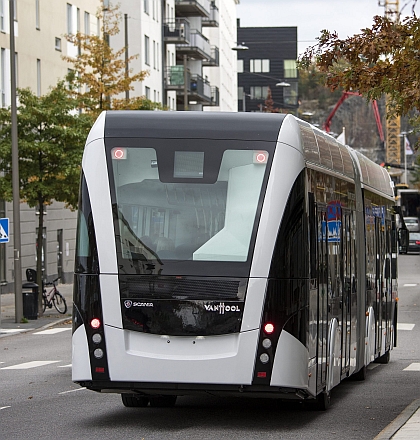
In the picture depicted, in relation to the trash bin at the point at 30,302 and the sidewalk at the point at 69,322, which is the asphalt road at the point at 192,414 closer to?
the sidewalk at the point at 69,322

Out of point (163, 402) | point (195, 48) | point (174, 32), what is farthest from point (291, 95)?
point (163, 402)

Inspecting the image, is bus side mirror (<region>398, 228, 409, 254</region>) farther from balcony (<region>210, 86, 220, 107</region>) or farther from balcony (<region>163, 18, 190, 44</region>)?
balcony (<region>210, 86, 220, 107</region>)

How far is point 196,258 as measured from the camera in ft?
34.6

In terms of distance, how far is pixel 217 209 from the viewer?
10.7 m

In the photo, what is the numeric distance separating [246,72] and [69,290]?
299 feet

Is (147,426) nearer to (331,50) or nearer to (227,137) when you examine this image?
(227,137)

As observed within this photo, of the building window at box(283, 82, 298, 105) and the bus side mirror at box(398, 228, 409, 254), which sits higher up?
the building window at box(283, 82, 298, 105)

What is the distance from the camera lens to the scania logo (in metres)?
10.4

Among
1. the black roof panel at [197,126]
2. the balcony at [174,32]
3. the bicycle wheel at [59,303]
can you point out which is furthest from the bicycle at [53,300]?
the balcony at [174,32]

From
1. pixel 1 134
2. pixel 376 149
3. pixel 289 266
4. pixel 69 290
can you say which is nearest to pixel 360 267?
pixel 289 266

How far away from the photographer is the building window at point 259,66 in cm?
14000

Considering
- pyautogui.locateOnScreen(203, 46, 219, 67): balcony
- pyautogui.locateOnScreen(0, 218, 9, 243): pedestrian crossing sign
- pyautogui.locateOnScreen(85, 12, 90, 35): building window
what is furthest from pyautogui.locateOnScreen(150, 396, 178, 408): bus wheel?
pyautogui.locateOnScreen(203, 46, 219, 67): balcony

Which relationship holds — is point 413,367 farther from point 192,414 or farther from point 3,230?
point 3,230

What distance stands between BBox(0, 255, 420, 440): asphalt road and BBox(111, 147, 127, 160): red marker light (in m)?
2.54
